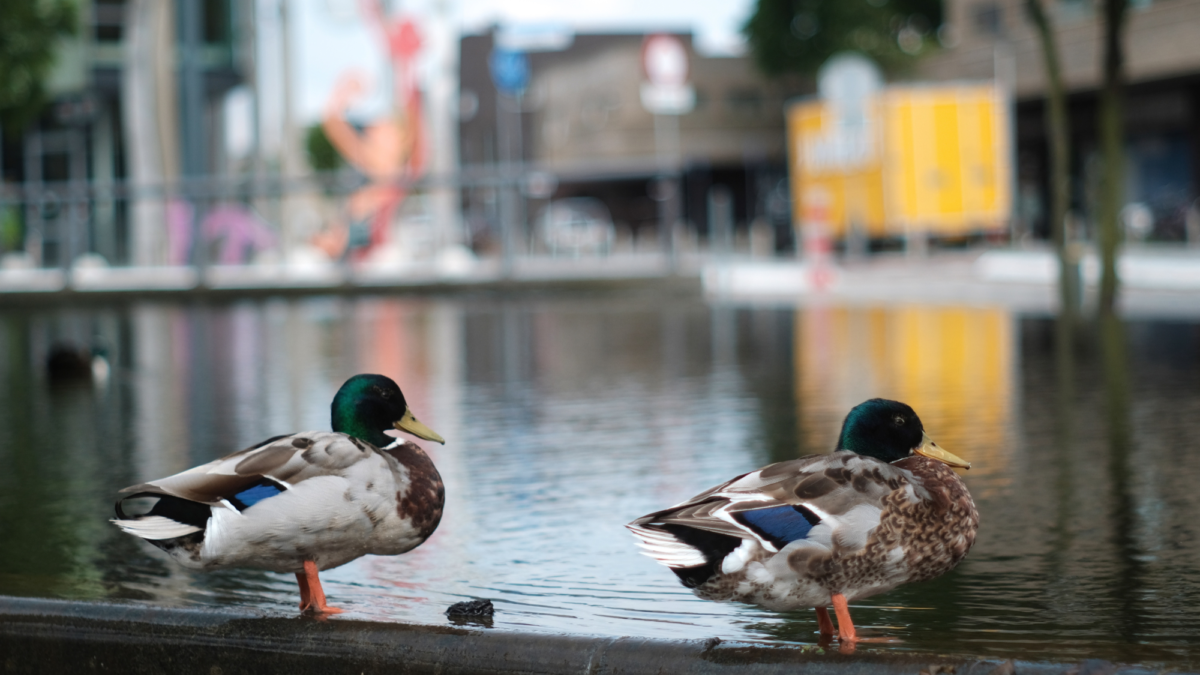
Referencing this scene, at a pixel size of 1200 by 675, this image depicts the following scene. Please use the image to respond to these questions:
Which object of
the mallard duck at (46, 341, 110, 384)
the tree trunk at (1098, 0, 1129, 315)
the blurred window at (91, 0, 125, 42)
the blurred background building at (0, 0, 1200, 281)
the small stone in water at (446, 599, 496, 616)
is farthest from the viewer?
the blurred window at (91, 0, 125, 42)

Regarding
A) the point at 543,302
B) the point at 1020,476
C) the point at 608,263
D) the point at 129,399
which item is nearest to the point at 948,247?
the point at 608,263

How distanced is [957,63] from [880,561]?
55.0 metres

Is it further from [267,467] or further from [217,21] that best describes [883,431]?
[217,21]

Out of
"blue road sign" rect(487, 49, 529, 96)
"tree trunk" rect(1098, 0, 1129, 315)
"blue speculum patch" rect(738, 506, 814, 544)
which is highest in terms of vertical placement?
"blue road sign" rect(487, 49, 529, 96)

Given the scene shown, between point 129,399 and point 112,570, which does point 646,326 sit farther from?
point 112,570

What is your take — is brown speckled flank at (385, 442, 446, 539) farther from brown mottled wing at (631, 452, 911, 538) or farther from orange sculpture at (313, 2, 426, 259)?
orange sculpture at (313, 2, 426, 259)

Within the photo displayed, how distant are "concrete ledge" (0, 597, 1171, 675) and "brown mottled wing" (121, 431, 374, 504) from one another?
446 mm

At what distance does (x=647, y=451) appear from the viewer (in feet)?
29.2

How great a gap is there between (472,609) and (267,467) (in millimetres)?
755

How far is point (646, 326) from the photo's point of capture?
67.0ft

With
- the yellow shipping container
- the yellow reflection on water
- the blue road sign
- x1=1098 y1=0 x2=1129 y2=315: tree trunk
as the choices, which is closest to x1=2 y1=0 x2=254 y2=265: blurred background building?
the blue road sign

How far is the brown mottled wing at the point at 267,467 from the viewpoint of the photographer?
418 centimetres

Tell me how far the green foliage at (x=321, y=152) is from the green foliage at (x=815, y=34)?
206 ft

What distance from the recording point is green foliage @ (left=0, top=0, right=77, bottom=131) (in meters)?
23.8
